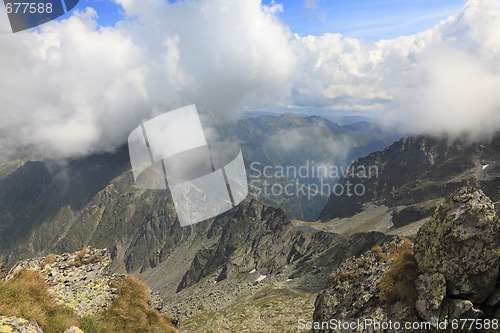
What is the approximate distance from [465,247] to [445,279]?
1.66 m

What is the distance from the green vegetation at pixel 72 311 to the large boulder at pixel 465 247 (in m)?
15.4

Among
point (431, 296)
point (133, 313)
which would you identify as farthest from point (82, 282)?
point (431, 296)

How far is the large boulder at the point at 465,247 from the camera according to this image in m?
10.9

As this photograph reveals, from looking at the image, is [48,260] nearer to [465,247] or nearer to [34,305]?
[34,305]

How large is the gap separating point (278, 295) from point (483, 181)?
17647 cm

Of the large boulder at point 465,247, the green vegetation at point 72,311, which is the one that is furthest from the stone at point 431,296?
the green vegetation at point 72,311

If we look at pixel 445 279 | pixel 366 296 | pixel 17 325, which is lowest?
pixel 366 296

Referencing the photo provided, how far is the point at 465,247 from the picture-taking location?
11.5 metres

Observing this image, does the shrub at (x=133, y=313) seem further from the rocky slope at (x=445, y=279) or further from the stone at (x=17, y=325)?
the rocky slope at (x=445, y=279)

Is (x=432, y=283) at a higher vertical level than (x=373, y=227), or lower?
higher

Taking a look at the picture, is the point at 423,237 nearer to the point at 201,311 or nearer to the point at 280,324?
the point at 280,324

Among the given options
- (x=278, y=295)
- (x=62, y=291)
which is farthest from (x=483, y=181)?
(x=62, y=291)

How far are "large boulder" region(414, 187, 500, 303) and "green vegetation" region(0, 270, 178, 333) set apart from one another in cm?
1536

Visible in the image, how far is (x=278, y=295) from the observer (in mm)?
92812
